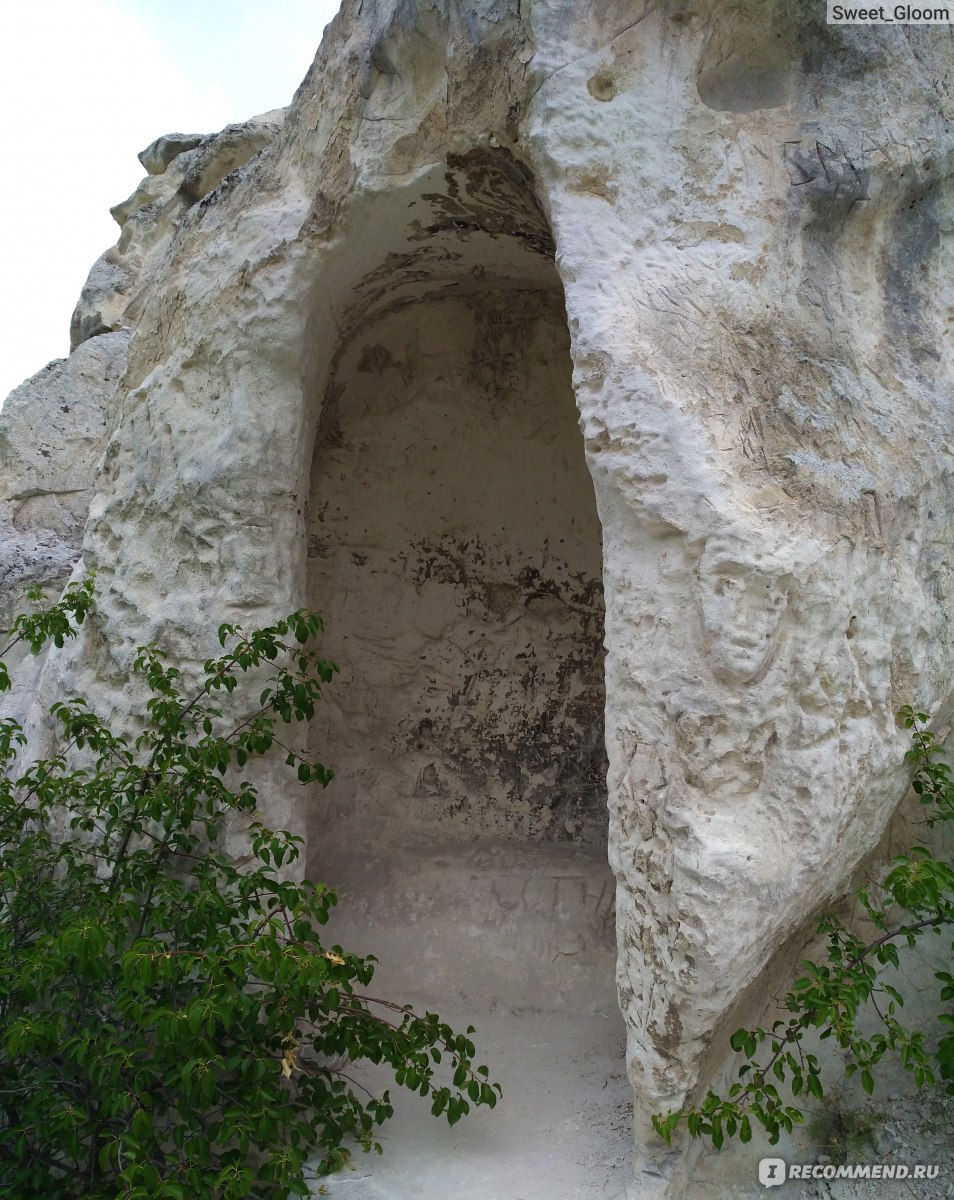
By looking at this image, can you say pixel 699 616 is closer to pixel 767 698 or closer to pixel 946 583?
pixel 767 698

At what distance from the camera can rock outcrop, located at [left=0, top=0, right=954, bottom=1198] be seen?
202 centimetres

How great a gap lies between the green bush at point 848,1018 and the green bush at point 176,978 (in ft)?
1.86

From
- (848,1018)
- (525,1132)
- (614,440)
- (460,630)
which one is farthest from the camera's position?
(460,630)

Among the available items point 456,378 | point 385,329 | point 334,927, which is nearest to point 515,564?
point 456,378

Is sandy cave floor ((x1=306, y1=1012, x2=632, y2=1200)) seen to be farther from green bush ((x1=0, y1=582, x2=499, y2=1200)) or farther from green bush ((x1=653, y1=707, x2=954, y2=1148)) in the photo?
green bush ((x1=653, y1=707, x2=954, y2=1148))

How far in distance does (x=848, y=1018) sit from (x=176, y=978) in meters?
1.25

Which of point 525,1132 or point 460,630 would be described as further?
point 460,630

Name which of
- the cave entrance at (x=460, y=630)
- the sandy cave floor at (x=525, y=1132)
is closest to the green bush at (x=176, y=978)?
the sandy cave floor at (x=525, y=1132)

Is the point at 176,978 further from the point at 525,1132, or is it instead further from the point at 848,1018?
the point at 848,1018

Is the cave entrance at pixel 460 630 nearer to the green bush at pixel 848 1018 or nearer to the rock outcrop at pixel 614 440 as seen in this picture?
the rock outcrop at pixel 614 440

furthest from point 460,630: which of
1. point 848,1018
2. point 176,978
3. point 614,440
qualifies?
point 848,1018

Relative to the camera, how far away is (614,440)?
2131 mm

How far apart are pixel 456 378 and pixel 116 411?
1067 mm

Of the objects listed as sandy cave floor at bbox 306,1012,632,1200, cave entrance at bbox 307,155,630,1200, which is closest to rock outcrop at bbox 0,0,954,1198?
cave entrance at bbox 307,155,630,1200
